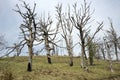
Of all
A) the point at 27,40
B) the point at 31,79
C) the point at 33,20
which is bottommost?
the point at 31,79

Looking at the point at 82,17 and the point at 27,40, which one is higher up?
the point at 82,17

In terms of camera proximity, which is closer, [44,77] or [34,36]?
[44,77]

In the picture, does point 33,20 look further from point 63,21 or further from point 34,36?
point 63,21

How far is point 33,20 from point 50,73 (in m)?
8.80

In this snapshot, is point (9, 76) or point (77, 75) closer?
point (9, 76)

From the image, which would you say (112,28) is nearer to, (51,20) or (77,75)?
(51,20)

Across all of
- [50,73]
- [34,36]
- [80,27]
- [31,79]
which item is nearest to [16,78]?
[31,79]

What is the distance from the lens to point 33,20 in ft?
110

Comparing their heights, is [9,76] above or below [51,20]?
below

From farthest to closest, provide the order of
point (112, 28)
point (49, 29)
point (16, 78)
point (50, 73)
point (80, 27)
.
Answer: point (112, 28) < point (49, 29) < point (80, 27) < point (50, 73) < point (16, 78)

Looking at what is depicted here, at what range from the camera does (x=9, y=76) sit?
22.0 meters

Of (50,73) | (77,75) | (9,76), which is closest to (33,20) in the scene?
→ (50,73)

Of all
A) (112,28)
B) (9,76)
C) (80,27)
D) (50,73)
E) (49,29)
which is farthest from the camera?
(112,28)

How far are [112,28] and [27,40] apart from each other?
28.2m
